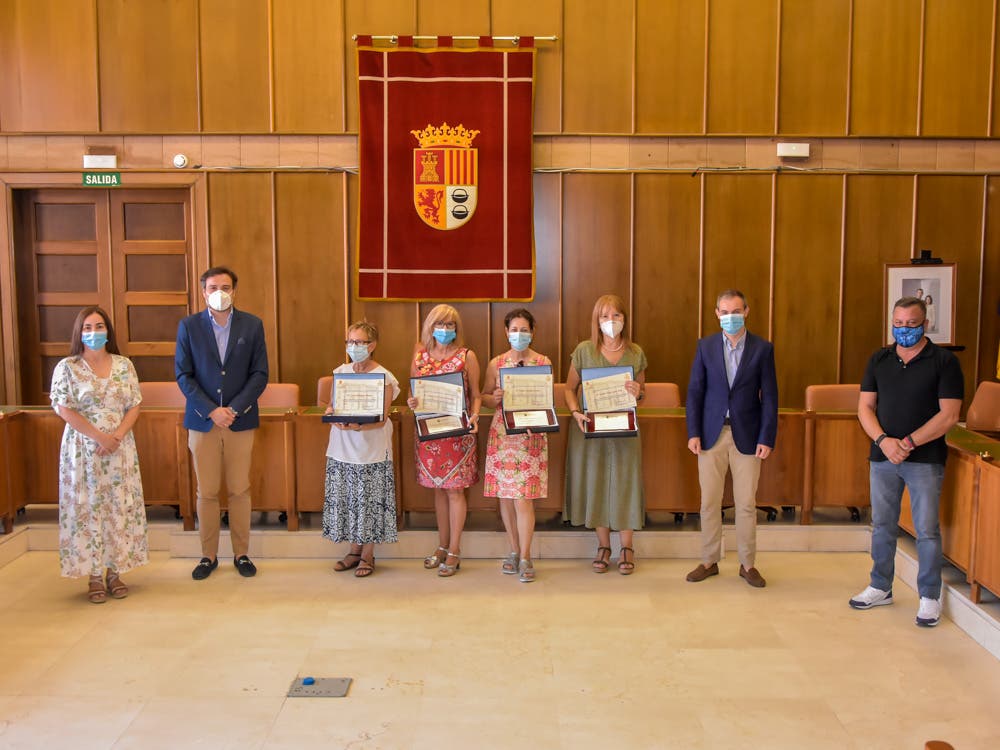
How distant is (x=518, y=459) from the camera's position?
5.39m

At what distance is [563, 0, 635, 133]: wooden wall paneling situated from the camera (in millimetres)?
7590

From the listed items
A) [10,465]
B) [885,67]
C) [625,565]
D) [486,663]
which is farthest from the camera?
[885,67]

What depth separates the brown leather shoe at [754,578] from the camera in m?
5.29

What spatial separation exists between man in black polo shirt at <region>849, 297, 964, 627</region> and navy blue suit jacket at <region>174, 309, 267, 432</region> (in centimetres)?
351

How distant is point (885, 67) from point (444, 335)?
4896mm

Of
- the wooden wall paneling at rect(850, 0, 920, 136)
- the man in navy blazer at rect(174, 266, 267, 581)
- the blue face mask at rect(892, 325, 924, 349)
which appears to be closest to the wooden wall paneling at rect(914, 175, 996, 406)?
the wooden wall paneling at rect(850, 0, 920, 136)

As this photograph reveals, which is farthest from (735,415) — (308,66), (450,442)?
(308,66)

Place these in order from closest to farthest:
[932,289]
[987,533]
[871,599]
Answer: [987,533] → [871,599] → [932,289]

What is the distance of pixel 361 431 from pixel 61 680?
2000 mm

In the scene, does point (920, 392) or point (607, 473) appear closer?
point (920, 392)

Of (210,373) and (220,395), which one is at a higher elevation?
(210,373)

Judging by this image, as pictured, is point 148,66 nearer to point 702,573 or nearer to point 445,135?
point 445,135

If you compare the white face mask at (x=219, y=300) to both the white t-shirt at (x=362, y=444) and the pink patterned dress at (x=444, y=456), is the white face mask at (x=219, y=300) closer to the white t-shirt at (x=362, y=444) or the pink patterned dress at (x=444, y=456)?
the white t-shirt at (x=362, y=444)

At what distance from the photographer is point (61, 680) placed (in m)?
4.10
